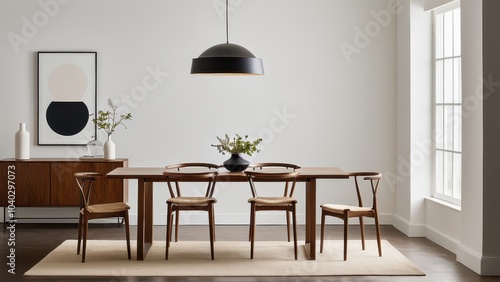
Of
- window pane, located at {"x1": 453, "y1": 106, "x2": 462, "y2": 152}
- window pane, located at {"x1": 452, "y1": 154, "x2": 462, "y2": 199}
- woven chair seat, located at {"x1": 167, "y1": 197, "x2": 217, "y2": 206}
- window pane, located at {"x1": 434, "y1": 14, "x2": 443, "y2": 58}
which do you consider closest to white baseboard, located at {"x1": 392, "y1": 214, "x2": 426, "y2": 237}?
window pane, located at {"x1": 452, "y1": 154, "x2": 462, "y2": 199}

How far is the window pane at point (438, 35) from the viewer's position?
7781 mm

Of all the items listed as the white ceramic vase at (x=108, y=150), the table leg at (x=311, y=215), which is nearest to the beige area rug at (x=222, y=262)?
the table leg at (x=311, y=215)

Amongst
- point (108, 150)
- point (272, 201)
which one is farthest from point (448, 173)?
point (108, 150)

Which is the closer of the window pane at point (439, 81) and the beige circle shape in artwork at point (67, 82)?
the window pane at point (439, 81)

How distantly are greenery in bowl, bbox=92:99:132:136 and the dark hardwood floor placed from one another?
120 centimetres

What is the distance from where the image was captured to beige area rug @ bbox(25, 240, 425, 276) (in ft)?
19.5

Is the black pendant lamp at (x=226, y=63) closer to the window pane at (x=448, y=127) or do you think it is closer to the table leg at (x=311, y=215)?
the table leg at (x=311, y=215)

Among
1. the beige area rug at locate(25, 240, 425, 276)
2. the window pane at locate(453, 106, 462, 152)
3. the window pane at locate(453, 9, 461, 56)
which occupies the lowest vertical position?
the beige area rug at locate(25, 240, 425, 276)

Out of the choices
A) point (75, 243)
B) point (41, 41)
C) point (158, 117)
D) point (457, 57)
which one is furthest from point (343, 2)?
point (75, 243)

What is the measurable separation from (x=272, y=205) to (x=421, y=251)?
160cm

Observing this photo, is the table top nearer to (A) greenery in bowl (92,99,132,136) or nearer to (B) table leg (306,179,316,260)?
(B) table leg (306,179,316,260)

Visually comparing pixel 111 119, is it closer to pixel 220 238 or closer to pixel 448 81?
pixel 220 238

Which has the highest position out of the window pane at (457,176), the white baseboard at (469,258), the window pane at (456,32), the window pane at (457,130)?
the window pane at (456,32)

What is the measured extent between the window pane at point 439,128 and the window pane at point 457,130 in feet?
1.27
